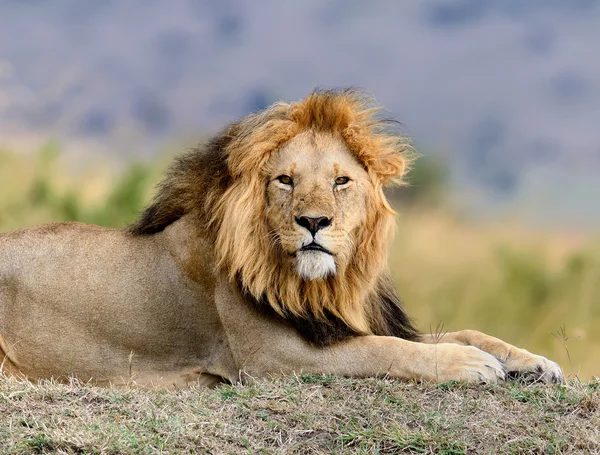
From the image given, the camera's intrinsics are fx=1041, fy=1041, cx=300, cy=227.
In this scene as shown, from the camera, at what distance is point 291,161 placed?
17.3ft

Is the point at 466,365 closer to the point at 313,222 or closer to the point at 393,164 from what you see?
the point at 313,222

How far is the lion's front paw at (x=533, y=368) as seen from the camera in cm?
513

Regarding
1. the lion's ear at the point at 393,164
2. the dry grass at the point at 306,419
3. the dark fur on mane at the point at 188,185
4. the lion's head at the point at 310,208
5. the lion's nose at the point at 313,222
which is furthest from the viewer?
the dark fur on mane at the point at 188,185

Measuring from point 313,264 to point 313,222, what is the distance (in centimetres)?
21

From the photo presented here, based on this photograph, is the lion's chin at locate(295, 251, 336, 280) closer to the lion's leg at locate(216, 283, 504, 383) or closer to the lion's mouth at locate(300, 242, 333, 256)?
the lion's mouth at locate(300, 242, 333, 256)

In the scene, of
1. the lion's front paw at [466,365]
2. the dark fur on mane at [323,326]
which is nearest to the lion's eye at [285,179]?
the dark fur on mane at [323,326]

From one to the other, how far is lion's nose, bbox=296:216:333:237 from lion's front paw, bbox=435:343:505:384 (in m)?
0.85

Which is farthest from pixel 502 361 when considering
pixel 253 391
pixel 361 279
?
pixel 253 391

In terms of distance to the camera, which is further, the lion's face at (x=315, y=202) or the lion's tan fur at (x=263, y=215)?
the lion's tan fur at (x=263, y=215)

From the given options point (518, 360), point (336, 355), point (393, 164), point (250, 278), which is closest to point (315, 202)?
point (250, 278)

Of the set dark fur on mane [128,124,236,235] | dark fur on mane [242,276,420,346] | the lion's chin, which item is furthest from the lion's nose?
dark fur on mane [128,124,236,235]

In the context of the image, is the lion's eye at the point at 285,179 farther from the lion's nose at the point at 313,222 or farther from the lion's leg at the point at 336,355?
the lion's leg at the point at 336,355

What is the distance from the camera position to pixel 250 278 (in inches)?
207

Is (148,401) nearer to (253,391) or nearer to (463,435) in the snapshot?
(253,391)
